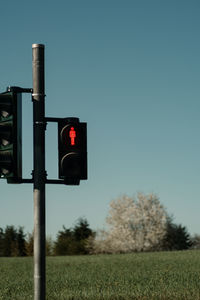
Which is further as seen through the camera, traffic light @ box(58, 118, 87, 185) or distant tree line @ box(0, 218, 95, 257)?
distant tree line @ box(0, 218, 95, 257)

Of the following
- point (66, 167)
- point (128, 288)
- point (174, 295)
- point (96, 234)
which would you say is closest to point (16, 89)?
point (66, 167)

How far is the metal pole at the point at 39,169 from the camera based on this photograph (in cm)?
977

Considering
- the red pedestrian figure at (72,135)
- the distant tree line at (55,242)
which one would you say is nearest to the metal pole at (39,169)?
the red pedestrian figure at (72,135)

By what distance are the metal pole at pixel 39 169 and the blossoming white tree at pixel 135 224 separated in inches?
3004

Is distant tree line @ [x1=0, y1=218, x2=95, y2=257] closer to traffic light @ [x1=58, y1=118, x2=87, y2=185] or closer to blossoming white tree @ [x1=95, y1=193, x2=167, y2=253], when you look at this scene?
blossoming white tree @ [x1=95, y1=193, x2=167, y2=253]

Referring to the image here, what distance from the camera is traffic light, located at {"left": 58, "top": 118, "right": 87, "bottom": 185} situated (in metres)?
9.98

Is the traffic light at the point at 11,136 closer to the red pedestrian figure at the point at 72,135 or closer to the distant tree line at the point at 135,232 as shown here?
the red pedestrian figure at the point at 72,135

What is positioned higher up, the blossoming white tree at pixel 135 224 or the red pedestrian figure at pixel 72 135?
the blossoming white tree at pixel 135 224

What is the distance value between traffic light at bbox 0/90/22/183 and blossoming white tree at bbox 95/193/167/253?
251ft

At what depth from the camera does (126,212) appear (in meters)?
86.4

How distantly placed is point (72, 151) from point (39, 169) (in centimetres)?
55

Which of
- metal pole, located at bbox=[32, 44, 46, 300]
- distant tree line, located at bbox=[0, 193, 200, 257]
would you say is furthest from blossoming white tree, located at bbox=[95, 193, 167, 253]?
metal pole, located at bbox=[32, 44, 46, 300]

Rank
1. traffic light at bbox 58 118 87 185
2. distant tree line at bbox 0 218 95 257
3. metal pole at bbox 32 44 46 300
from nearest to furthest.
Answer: metal pole at bbox 32 44 46 300, traffic light at bbox 58 118 87 185, distant tree line at bbox 0 218 95 257

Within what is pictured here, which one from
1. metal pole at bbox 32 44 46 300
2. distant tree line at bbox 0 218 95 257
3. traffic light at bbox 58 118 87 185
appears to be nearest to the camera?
metal pole at bbox 32 44 46 300
